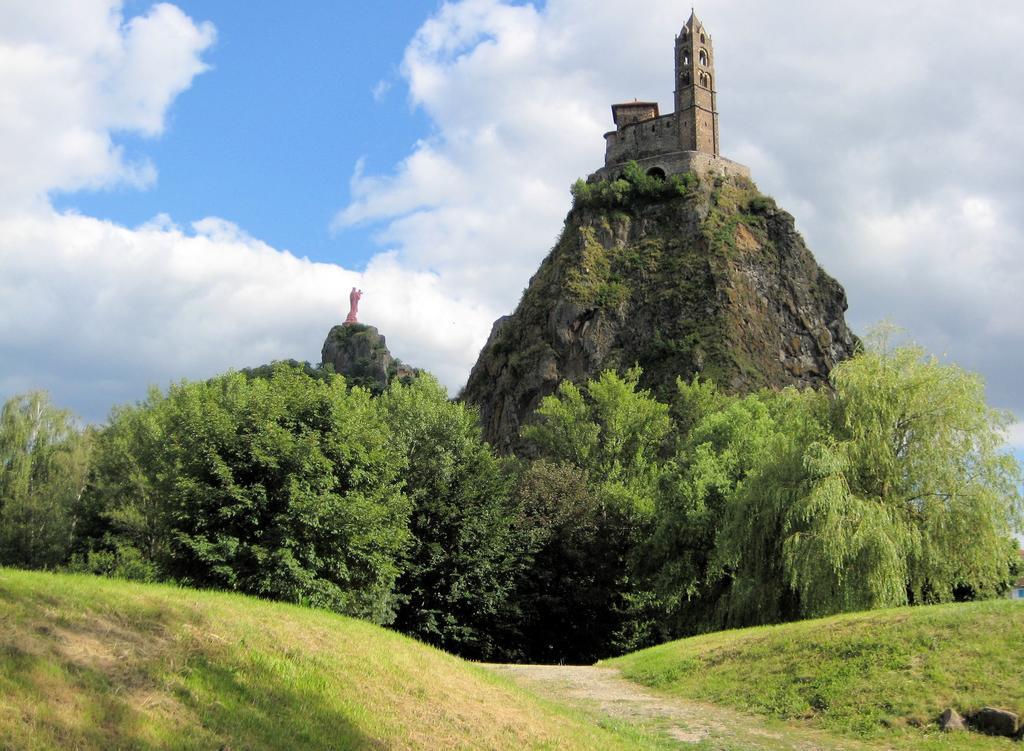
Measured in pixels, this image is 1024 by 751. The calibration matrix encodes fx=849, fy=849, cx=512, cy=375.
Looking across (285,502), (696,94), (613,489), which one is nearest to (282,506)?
(285,502)

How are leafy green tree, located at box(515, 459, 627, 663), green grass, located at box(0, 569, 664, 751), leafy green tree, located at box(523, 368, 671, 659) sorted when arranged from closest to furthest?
green grass, located at box(0, 569, 664, 751) < leafy green tree, located at box(515, 459, 627, 663) < leafy green tree, located at box(523, 368, 671, 659)

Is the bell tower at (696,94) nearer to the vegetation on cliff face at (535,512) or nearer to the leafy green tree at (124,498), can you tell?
the vegetation on cliff face at (535,512)

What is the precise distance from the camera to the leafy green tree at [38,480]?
131ft

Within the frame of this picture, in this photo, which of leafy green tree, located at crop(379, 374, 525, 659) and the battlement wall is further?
the battlement wall

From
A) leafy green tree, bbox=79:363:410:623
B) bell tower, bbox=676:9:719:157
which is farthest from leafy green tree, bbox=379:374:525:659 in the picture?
bell tower, bbox=676:9:719:157

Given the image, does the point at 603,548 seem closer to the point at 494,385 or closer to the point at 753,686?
the point at 753,686

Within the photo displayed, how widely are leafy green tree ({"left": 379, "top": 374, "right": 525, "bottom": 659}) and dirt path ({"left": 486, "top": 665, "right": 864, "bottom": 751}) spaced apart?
10078 millimetres

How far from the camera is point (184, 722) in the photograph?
8.12 m

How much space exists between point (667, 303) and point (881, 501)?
2022 inches

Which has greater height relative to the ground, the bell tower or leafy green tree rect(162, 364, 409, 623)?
the bell tower

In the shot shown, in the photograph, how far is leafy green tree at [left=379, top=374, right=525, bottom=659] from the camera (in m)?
30.9


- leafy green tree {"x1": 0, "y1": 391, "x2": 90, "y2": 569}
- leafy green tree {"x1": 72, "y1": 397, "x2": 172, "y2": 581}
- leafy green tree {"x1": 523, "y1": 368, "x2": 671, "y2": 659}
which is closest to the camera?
leafy green tree {"x1": 72, "y1": 397, "x2": 172, "y2": 581}

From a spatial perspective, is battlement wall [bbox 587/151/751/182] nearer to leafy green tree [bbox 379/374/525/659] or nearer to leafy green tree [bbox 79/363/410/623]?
Answer: leafy green tree [bbox 379/374/525/659]

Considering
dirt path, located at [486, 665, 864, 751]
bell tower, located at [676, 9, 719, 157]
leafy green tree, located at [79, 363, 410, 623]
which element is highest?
bell tower, located at [676, 9, 719, 157]
